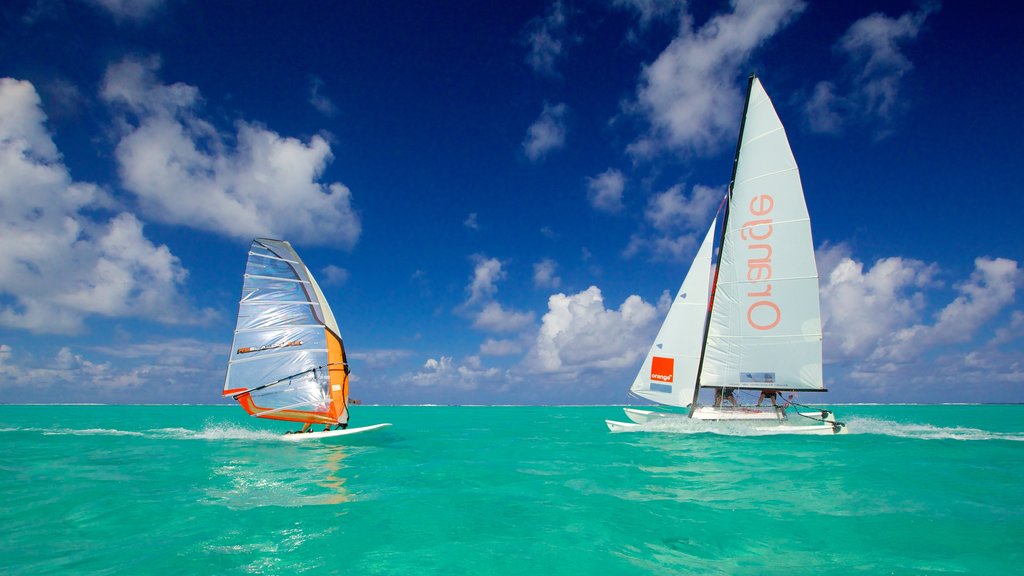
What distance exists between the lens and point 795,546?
9.08m

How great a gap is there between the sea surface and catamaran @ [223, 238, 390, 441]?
14.4 ft

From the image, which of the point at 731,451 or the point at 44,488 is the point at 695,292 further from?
the point at 44,488

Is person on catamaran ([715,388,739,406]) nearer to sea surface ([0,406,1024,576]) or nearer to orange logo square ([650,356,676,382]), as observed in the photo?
orange logo square ([650,356,676,382])

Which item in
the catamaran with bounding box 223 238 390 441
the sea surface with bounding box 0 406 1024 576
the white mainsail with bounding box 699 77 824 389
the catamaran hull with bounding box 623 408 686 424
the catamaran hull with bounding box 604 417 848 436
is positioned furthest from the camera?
the catamaran hull with bounding box 623 408 686 424

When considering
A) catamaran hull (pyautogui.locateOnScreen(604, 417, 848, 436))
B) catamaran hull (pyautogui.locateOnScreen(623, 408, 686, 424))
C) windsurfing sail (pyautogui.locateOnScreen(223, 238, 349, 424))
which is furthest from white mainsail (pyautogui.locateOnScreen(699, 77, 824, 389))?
windsurfing sail (pyautogui.locateOnScreen(223, 238, 349, 424))

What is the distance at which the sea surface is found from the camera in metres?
8.37

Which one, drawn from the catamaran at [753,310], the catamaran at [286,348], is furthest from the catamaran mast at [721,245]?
the catamaran at [286,348]

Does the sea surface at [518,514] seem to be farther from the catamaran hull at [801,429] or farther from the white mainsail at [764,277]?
the white mainsail at [764,277]

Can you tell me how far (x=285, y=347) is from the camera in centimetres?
2569

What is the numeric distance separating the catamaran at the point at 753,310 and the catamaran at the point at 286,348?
17.8 m

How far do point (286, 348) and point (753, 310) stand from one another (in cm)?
2615

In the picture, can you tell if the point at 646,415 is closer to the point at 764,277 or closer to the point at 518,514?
the point at 764,277

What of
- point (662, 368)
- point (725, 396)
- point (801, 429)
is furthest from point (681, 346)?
point (801, 429)

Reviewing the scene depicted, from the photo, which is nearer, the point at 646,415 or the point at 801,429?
the point at 801,429
